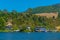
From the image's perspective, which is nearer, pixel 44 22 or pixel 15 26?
pixel 15 26

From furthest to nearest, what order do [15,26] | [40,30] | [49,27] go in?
[49,27], [40,30], [15,26]

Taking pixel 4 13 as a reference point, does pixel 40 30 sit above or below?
below

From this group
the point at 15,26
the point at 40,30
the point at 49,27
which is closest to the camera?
the point at 15,26

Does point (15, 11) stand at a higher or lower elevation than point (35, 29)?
higher

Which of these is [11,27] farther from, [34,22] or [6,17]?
[34,22]

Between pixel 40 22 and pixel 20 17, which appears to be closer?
pixel 20 17

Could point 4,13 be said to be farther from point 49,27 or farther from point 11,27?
point 49,27

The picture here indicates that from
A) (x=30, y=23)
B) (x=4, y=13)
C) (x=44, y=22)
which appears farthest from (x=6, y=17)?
(x=44, y=22)

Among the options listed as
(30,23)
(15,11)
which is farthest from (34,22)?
(15,11)
